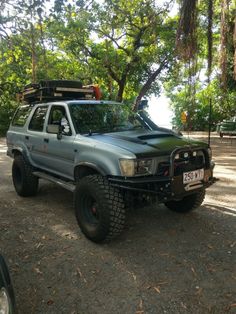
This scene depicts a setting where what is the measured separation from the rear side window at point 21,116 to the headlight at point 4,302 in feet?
15.7

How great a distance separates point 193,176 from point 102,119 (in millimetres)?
1806

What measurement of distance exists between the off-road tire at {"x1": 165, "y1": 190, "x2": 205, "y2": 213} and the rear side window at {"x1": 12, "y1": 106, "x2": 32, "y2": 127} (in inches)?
134

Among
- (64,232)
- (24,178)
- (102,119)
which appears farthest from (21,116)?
(64,232)

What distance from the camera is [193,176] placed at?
4215mm

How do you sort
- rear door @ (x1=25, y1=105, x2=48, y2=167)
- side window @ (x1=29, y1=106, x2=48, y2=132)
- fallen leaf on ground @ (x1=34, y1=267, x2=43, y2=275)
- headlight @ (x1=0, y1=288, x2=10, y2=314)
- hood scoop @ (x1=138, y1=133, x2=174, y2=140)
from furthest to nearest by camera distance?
side window @ (x1=29, y1=106, x2=48, y2=132) < rear door @ (x1=25, y1=105, x2=48, y2=167) < hood scoop @ (x1=138, y1=133, x2=174, y2=140) < fallen leaf on ground @ (x1=34, y1=267, x2=43, y2=275) < headlight @ (x1=0, y1=288, x2=10, y2=314)

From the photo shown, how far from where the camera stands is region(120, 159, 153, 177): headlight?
12.6 feet

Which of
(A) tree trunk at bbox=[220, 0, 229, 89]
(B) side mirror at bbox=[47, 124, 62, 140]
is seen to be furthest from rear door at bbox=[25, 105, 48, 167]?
(A) tree trunk at bbox=[220, 0, 229, 89]

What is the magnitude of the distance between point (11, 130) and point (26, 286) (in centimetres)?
442

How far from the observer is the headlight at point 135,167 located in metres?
3.85

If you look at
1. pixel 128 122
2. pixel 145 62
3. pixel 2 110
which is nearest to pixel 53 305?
pixel 128 122

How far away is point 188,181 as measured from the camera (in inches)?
163

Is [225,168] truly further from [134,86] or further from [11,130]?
[134,86]

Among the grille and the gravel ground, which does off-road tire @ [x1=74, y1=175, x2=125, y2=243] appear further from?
the grille

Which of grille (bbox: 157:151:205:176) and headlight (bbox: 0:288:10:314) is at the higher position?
grille (bbox: 157:151:205:176)
